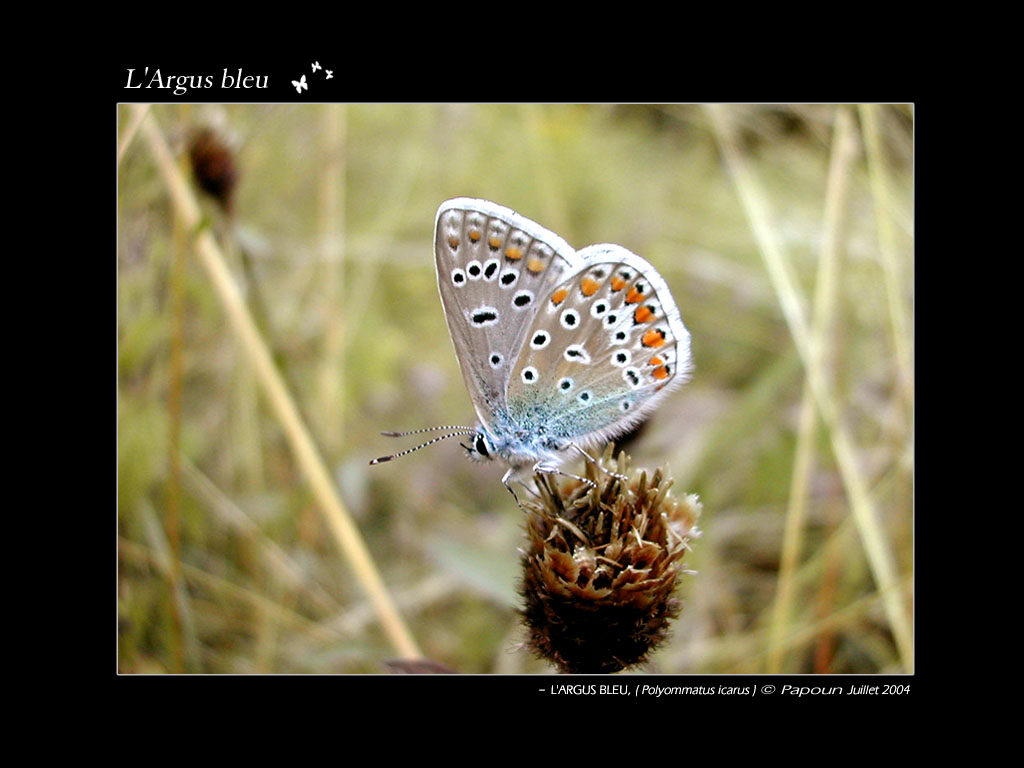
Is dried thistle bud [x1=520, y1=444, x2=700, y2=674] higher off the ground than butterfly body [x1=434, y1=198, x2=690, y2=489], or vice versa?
butterfly body [x1=434, y1=198, x2=690, y2=489]

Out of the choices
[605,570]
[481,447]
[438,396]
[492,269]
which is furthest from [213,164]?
[605,570]

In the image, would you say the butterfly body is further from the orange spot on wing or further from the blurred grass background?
the blurred grass background

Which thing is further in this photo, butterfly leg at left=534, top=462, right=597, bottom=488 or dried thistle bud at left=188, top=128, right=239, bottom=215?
dried thistle bud at left=188, top=128, right=239, bottom=215

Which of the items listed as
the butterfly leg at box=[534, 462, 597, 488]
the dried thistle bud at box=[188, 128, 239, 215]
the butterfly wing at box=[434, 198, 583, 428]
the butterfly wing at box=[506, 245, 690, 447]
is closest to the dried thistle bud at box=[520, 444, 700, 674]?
the butterfly leg at box=[534, 462, 597, 488]

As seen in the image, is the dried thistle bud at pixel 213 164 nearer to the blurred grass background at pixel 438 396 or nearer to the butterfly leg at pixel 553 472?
the blurred grass background at pixel 438 396

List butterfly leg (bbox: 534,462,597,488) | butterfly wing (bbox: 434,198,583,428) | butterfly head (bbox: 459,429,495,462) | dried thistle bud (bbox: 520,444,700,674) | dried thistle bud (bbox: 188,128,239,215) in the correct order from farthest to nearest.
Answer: dried thistle bud (bbox: 188,128,239,215), butterfly head (bbox: 459,429,495,462), butterfly wing (bbox: 434,198,583,428), butterfly leg (bbox: 534,462,597,488), dried thistle bud (bbox: 520,444,700,674)

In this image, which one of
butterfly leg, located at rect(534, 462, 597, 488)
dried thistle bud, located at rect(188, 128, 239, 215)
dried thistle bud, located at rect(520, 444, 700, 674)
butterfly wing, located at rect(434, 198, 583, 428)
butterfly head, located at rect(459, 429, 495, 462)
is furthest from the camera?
dried thistle bud, located at rect(188, 128, 239, 215)
